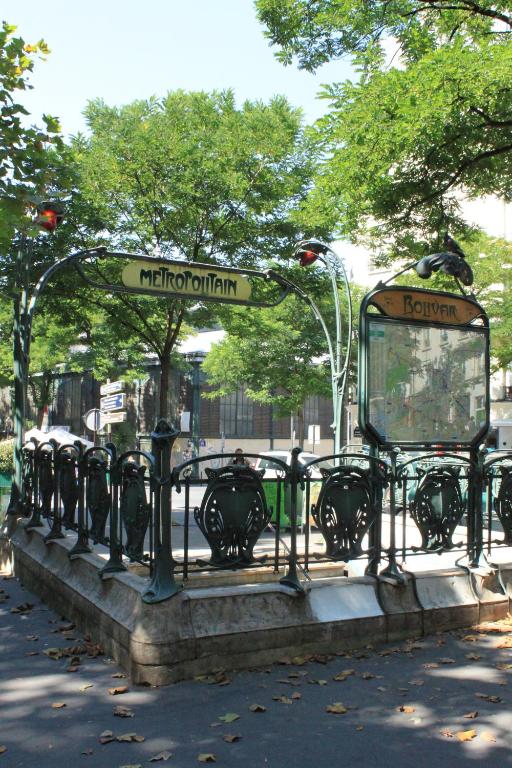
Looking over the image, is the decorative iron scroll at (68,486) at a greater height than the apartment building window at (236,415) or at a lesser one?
lesser

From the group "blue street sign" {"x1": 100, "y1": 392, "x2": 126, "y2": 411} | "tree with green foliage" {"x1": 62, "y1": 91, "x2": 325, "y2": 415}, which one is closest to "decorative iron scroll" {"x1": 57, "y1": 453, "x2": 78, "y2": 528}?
"tree with green foliage" {"x1": 62, "y1": 91, "x2": 325, "y2": 415}

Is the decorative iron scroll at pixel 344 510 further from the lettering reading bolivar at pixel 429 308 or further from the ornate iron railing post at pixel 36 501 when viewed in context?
the ornate iron railing post at pixel 36 501

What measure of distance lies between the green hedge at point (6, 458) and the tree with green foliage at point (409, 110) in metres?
7.43

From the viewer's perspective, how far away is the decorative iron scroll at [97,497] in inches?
255

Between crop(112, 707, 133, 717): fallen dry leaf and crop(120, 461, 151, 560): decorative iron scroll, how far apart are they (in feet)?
4.63

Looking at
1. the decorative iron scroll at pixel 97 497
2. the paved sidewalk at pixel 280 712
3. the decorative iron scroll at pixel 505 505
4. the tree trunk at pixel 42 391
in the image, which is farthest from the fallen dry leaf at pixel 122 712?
the tree trunk at pixel 42 391

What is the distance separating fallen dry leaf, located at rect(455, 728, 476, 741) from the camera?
3820 mm

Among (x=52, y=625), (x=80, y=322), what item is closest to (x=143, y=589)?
(x=52, y=625)

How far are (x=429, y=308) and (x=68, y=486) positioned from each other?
4.26m

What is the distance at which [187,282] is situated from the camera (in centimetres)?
Answer: 667

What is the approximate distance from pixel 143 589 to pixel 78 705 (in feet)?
2.92

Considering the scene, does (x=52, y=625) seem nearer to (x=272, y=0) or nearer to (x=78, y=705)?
(x=78, y=705)

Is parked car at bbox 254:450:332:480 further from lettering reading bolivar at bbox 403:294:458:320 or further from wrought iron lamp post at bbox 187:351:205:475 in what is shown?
wrought iron lamp post at bbox 187:351:205:475

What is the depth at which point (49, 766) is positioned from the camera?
3520 millimetres
